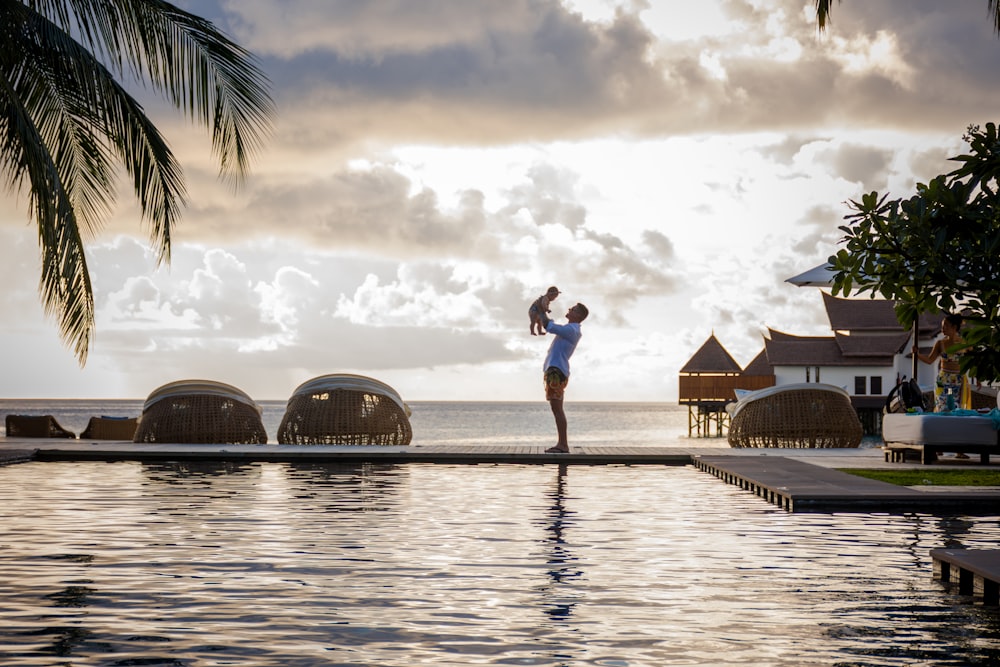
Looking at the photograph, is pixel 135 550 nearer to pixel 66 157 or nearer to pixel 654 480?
pixel 66 157

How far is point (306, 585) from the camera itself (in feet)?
21.6

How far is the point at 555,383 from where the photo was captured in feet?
54.1

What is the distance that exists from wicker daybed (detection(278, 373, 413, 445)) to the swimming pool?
7.16 meters

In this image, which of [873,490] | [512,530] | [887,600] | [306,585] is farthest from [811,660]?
[873,490]

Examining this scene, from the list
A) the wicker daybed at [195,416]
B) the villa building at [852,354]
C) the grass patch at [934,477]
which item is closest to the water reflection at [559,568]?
the grass patch at [934,477]

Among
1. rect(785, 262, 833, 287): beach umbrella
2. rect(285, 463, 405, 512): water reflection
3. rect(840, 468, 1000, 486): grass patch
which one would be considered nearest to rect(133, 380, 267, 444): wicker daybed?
rect(285, 463, 405, 512): water reflection

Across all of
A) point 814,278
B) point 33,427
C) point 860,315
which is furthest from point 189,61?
point 860,315

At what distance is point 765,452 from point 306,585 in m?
12.6

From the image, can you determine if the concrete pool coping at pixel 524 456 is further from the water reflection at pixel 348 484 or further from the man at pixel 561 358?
the man at pixel 561 358

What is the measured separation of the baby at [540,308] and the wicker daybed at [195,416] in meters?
5.49

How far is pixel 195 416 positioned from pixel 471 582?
529 inches

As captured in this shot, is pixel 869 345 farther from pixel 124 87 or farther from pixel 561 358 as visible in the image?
pixel 124 87

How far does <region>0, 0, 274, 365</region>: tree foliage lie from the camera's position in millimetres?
10555

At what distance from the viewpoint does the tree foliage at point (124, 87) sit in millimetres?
10555
